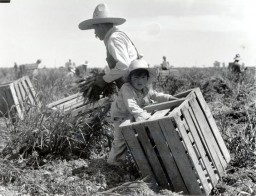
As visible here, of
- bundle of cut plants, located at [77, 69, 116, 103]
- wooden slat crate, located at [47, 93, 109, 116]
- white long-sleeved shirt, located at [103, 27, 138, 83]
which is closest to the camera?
white long-sleeved shirt, located at [103, 27, 138, 83]

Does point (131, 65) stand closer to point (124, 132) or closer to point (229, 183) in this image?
point (124, 132)

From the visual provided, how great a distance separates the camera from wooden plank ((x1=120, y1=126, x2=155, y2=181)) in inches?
133

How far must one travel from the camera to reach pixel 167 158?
3.28m

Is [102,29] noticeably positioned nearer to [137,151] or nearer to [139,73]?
[139,73]

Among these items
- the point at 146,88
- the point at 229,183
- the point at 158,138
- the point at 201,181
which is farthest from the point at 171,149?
the point at 146,88

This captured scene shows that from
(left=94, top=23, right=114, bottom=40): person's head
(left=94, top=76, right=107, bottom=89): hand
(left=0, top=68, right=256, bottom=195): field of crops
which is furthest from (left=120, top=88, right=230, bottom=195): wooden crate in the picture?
(left=94, top=23, right=114, bottom=40): person's head

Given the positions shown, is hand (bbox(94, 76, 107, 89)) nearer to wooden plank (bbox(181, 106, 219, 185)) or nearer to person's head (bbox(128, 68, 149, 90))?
person's head (bbox(128, 68, 149, 90))

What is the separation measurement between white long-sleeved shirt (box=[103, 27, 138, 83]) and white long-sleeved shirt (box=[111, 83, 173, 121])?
0.19 metres

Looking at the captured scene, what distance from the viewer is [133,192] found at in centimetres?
320

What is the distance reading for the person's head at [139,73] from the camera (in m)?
3.86

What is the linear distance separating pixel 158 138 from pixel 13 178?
1.49 meters

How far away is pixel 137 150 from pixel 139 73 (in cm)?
91

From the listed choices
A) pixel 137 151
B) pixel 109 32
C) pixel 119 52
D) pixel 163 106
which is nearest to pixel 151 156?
pixel 137 151

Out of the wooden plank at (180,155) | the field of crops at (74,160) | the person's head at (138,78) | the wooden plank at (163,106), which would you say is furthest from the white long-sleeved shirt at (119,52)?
the wooden plank at (180,155)
